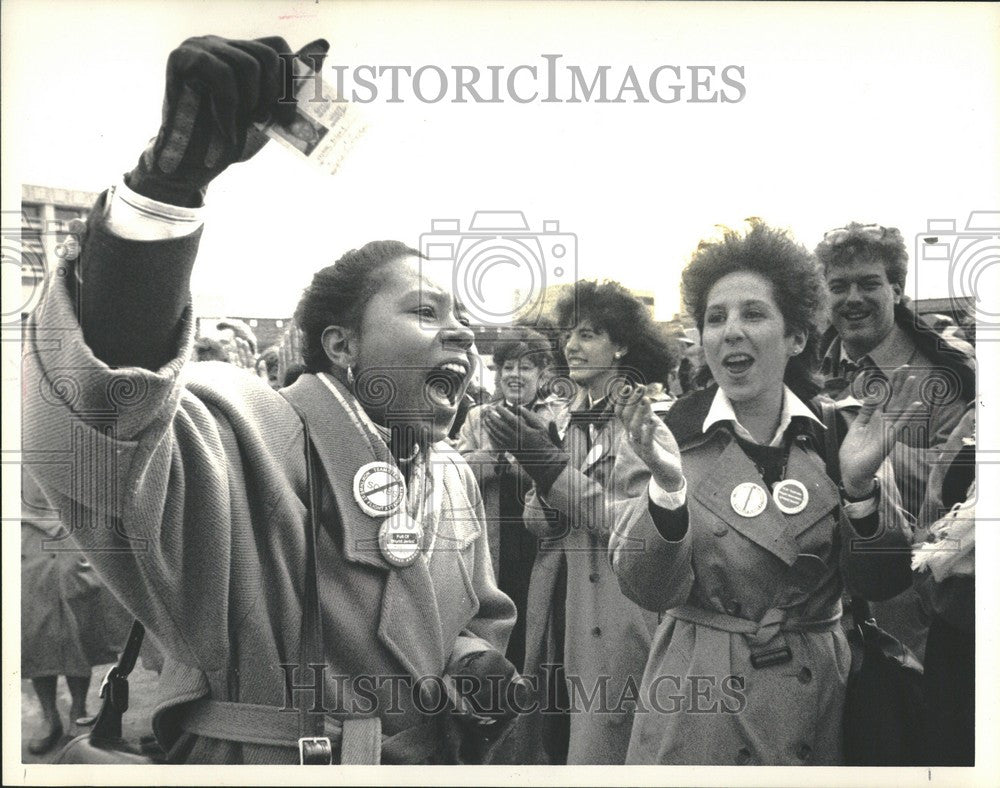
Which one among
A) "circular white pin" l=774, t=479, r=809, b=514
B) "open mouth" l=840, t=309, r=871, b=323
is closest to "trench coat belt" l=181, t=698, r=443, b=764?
"circular white pin" l=774, t=479, r=809, b=514

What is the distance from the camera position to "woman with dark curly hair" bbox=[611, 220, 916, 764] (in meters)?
4.57

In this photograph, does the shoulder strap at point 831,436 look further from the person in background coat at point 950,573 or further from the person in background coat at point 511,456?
the person in background coat at point 511,456

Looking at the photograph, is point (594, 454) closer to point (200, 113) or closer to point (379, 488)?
point (379, 488)

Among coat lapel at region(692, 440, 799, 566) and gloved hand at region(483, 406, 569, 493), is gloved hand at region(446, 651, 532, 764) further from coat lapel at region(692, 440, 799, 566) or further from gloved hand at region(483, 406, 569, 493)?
coat lapel at region(692, 440, 799, 566)

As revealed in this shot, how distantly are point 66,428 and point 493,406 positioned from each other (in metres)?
1.51

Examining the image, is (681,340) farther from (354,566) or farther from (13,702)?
(13,702)

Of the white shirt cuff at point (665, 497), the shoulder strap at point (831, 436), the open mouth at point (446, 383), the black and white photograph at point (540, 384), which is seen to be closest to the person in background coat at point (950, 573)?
the black and white photograph at point (540, 384)

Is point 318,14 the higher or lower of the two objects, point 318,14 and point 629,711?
the higher

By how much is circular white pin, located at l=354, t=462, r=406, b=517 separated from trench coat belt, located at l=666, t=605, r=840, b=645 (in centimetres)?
106

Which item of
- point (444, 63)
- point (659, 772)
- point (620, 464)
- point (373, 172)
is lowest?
point (659, 772)

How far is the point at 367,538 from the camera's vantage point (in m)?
4.51

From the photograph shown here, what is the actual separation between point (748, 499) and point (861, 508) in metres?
0.42

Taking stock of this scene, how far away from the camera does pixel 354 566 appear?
4.49 metres

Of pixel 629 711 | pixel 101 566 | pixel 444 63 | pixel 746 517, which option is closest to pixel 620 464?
pixel 746 517
